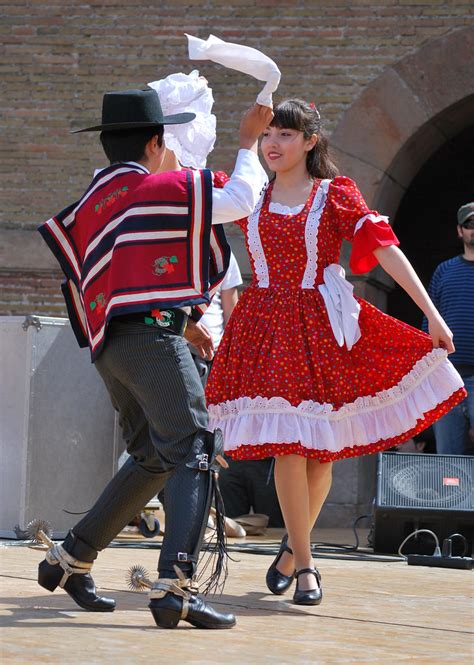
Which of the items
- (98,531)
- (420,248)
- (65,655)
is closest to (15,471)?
(98,531)

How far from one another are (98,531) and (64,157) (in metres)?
6.24

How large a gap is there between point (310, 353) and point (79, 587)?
49.1 inches

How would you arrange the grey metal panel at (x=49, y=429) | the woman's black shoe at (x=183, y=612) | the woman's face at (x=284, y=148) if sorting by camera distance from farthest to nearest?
the grey metal panel at (x=49, y=429) < the woman's face at (x=284, y=148) < the woman's black shoe at (x=183, y=612)

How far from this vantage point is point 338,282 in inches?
185

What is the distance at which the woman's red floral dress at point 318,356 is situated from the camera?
4547 millimetres

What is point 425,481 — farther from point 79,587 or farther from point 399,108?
point 399,108

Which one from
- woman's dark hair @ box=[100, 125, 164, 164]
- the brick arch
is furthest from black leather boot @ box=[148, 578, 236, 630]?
the brick arch

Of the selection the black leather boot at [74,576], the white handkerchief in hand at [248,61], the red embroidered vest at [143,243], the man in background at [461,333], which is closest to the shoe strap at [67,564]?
the black leather boot at [74,576]

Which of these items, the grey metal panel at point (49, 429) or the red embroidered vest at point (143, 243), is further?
the grey metal panel at point (49, 429)

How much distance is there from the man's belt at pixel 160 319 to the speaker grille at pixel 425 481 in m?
2.97

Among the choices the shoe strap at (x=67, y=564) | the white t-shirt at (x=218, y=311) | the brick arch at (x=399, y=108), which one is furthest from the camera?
the brick arch at (x=399, y=108)

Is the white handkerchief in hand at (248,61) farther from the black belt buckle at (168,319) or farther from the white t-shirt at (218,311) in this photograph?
the white t-shirt at (218,311)

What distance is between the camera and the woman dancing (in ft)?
14.9

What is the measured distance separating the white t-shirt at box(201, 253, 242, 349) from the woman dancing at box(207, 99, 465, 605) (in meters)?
1.51
